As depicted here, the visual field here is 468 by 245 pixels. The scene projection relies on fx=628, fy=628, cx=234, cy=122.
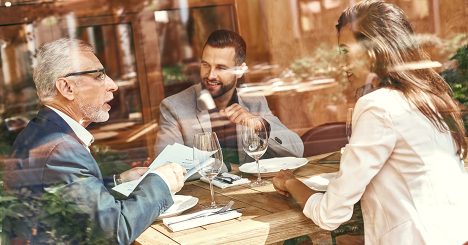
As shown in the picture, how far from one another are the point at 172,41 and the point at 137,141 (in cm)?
A: 84

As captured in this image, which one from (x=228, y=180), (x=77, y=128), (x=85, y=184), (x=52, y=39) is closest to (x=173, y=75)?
(x=52, y=39)

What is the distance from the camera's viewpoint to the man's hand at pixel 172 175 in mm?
1829

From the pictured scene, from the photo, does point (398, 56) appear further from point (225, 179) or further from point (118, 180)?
point (118, 180)

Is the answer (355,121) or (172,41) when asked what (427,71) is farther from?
(172,41)

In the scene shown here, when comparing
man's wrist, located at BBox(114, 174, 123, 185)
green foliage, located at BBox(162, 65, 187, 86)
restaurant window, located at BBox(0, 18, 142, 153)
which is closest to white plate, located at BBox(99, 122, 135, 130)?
restaurant window, located at BBox(0, 18, 142, 153)

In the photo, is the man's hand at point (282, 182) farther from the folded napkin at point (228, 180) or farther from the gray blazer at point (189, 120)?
the gray blazer at point (189, 120)

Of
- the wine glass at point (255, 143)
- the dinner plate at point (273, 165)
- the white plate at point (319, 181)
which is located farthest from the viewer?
the dinner plate at point (273, 165)

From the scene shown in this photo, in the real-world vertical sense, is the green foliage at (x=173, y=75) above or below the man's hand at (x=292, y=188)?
above

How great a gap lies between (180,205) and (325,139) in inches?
59.3

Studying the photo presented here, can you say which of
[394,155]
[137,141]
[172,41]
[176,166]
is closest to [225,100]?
[137,141]

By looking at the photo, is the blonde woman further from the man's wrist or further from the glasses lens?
the glasses lens

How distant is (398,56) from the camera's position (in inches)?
71.7

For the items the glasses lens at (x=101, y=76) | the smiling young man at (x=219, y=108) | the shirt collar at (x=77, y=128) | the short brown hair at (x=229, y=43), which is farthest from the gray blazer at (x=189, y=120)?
the shirt collar at (x=77, y=128)

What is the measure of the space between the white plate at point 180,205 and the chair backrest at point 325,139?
3.22 feet
